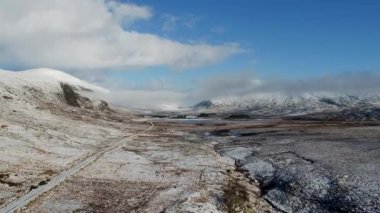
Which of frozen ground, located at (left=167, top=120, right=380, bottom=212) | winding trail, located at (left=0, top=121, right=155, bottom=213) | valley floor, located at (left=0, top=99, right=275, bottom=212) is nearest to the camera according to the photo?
winding trail, located at (left=0, top=121, right=155, bottom=213)

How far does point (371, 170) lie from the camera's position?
48250 millimetres

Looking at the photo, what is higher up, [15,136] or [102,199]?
[15,136]

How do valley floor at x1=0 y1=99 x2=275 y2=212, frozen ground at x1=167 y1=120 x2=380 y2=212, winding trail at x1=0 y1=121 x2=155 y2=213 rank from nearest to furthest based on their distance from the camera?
winding trail at x1=0 y1=121 x2=155 y2=213 < frozen ground at x1=167 y1=120 x2=380 y2=212 < valley floor at x1=0 y1=99 x2=275 y2=212

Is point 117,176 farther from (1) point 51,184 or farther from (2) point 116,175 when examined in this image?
(1) point 51,184

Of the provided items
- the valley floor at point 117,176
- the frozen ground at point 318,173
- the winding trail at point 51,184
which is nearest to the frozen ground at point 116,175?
the valley floor at point 117,176

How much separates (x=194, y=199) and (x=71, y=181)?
15.5 meters

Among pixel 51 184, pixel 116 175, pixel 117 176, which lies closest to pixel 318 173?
pixel 117 176

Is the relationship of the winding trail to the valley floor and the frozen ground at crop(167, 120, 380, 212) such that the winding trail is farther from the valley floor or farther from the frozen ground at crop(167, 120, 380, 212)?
the frozen ground at crop(167, 120, 380, 212)

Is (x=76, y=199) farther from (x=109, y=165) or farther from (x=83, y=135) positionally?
(x=83, y=135)

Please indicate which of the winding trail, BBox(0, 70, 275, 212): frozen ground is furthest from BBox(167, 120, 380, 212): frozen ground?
the winding trail

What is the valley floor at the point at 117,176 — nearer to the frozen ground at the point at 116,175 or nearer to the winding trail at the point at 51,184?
the frozen ground at the point at 116,175

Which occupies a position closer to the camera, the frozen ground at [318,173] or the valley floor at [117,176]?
the frozen ground at [318,173]

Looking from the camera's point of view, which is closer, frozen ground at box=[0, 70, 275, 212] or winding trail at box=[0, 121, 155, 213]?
winding trail at box=[0, 121, 155, 213]

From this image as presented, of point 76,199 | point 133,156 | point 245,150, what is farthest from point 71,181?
point 245,150
